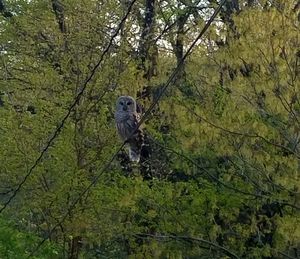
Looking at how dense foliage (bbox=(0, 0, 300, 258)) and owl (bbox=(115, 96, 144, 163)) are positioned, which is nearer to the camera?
owl (bbox=(115, 96, 144, 163))

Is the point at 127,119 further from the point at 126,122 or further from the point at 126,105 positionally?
the point at 126,105

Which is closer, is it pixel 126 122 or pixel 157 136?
pixel 126 122

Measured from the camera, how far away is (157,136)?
13000 mm

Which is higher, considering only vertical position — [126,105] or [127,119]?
[126,105]

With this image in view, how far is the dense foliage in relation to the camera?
1092 cm

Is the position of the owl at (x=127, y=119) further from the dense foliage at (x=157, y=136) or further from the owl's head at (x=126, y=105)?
the dense foliage at (x=157, y=136)

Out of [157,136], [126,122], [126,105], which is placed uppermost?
[126,105]

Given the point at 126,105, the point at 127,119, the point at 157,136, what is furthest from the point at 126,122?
the point at 157,136

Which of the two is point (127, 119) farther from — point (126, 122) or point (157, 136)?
point (157, 136)

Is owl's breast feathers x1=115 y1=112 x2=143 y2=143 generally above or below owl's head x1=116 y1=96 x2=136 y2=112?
below

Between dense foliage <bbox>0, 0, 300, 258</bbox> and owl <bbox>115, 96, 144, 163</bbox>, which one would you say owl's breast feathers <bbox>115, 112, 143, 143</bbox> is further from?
dense foliage <bbox>0, 0, 300, 258</bbox>

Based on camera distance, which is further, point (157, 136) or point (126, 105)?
point (157, 136)

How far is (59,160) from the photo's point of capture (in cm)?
1374

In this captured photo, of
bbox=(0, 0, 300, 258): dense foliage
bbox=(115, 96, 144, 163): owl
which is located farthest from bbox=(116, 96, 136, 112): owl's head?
bbox=(0, 0, 300, 258): dense foliage
